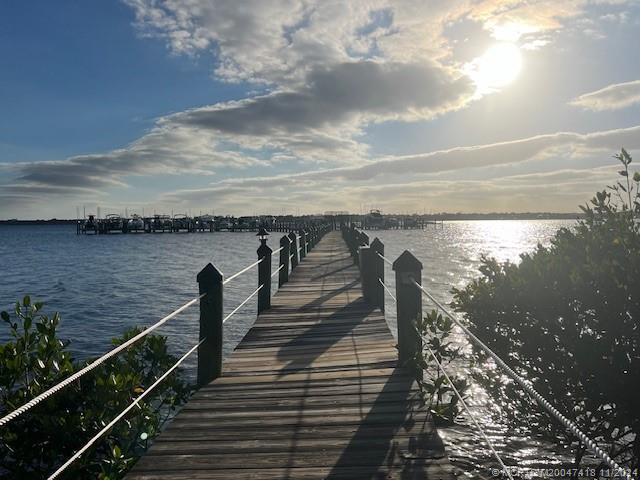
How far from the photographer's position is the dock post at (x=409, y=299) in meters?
5.48

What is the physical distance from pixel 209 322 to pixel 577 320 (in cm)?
384

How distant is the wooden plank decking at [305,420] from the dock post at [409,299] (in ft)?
1.27

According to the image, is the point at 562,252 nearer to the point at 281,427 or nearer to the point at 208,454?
the point at 281,427

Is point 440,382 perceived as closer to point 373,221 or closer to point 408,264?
point 408,264

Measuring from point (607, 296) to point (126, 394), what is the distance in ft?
14.8

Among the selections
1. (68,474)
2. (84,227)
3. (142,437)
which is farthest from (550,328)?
(84,227)

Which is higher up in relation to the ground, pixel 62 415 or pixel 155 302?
pixel 62 415

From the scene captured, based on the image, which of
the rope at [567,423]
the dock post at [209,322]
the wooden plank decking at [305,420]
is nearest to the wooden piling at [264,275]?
the wooden plank decking at [305,420]

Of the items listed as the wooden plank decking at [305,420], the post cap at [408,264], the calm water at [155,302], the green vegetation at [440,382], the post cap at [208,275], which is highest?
the post cap at [408,264]

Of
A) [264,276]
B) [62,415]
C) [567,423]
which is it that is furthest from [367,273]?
[567,423]

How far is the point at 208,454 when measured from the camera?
12.6 feet

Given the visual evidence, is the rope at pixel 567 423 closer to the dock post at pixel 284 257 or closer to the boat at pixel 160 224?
the dock post at pixel 284 257

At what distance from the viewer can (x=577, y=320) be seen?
488cm

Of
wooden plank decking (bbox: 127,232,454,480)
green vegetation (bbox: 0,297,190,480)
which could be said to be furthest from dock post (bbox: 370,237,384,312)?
green vegetation (bbox: 0,297,190,480)
